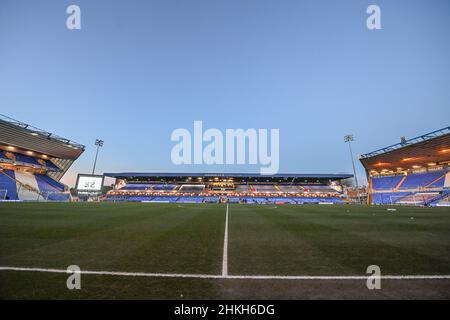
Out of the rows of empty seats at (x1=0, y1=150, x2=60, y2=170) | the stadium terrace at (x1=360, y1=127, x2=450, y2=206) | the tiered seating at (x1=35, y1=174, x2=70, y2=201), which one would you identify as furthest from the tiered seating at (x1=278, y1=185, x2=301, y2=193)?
the rows of empty seats at (x1=0, y1=150, x2=60, y2=170)

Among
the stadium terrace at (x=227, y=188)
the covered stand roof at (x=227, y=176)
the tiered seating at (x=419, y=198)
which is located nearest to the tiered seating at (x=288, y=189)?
the stadium terrace at (x=227, y=188)

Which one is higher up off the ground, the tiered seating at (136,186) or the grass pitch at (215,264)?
the tiered seating at (136,186)

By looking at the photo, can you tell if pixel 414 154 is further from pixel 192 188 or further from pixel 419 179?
pixel 192 188

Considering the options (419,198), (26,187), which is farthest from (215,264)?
(419,198)

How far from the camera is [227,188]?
230 feet

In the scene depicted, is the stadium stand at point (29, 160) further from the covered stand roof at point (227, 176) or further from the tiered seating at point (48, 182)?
the covered stand roof at point (227, 176)

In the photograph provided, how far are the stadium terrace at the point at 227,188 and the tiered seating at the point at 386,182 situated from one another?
386 inches

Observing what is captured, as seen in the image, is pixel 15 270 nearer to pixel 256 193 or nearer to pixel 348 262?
pixel 348 262

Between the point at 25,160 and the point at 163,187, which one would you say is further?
the point at 163,187

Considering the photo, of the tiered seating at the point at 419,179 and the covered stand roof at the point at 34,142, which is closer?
the covered stand roof at the point at 34,142

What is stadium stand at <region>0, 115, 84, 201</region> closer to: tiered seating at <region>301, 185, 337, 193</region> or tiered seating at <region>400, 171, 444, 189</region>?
tiered seating at <region>301, 185, 337, 193</region>

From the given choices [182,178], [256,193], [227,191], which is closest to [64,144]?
[182,178]

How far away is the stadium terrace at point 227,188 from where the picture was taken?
194ft

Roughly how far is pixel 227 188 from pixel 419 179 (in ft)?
156
